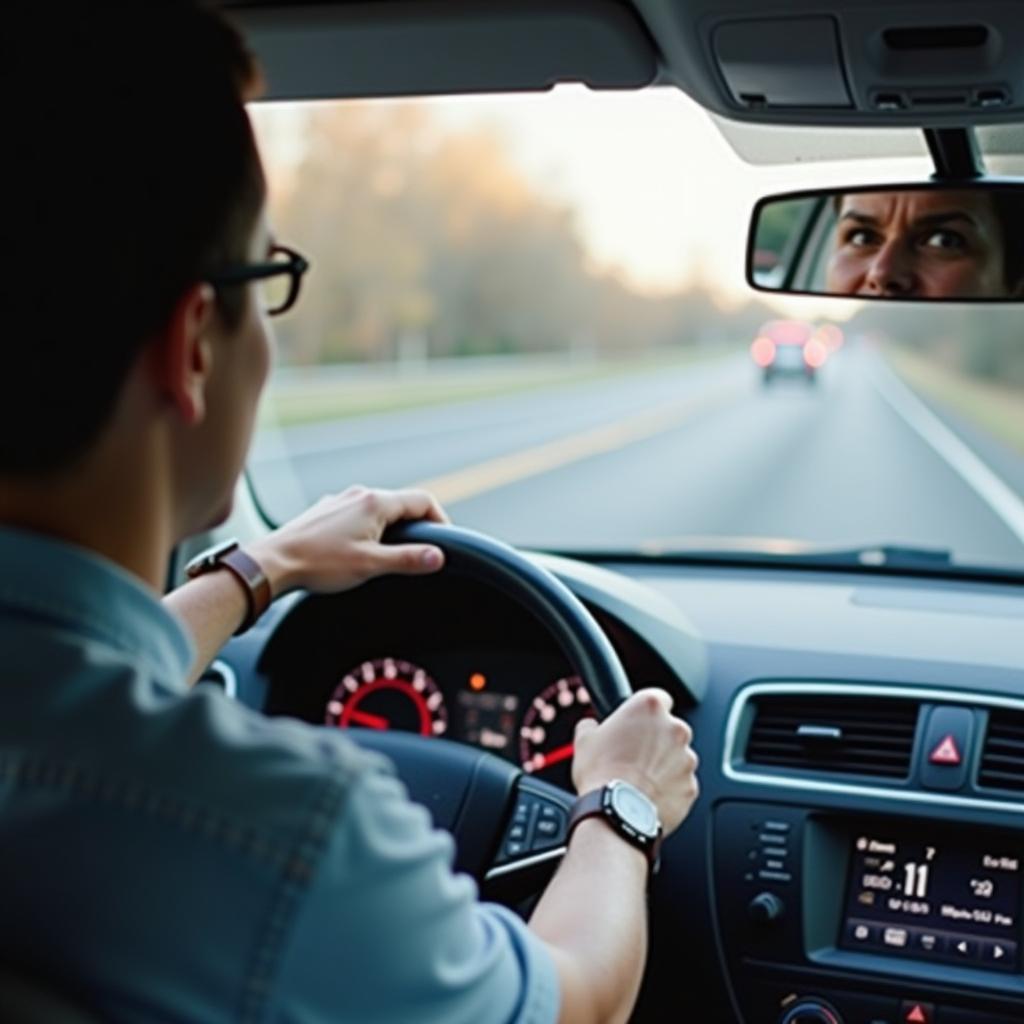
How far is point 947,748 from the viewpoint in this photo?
3461 mm

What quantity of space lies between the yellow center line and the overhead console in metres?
1.74

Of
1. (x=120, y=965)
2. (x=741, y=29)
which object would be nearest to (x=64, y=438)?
(x=120, y=965)

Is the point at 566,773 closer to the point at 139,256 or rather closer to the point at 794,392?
the point at 139,256

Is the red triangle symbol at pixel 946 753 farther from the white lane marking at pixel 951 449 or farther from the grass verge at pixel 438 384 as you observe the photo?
the grass verge at pixel 438 384

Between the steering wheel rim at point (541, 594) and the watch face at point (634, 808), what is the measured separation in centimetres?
36

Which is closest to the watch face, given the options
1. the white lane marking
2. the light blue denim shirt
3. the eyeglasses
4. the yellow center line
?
the light blue denim shirt

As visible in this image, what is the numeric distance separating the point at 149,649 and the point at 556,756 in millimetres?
2133

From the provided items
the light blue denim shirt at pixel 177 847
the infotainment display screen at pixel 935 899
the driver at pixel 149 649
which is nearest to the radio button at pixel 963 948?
the infotainment display screen at pixel 935 899

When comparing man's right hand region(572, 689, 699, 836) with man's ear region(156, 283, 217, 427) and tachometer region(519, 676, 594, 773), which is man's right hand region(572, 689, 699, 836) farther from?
tachometer region(519, 676, 594, 773)

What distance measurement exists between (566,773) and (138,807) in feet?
7.28

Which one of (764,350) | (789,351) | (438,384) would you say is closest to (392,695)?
(764,350)

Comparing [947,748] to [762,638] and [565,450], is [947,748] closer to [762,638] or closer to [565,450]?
[762,638]

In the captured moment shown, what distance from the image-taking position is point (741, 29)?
2.99 m

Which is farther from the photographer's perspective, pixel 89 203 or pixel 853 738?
pixel 853 738
